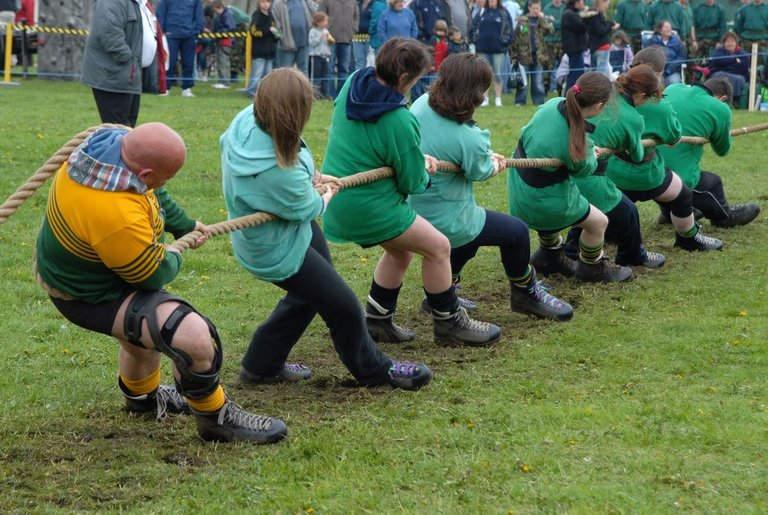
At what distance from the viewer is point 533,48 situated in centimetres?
2188

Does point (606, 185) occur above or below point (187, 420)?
above

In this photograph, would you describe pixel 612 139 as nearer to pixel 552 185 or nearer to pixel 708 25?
pixel 552 185

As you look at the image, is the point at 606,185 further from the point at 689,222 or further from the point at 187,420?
the point at 187,420

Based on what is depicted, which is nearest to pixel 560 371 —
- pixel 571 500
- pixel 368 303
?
pixel 368 303

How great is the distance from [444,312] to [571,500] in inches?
96.2

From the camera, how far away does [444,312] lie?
6.67 m

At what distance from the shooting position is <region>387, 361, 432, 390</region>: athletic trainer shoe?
19.1 ft

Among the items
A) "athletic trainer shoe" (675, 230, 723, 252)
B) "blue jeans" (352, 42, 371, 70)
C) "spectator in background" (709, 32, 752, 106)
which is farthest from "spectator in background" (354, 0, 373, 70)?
"athletic trainer shoe" (675, 230, 723, 252)

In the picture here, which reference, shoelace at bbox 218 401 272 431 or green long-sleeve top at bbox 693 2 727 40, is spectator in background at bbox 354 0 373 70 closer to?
green long-sleeve top at bbox 693 2 727 40

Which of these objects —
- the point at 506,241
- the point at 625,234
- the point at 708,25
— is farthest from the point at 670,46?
the point at 506,241

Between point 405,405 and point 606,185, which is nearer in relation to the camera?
point 405,405

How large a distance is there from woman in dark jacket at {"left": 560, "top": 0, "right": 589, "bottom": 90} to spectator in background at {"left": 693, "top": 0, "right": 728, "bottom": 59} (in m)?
4.50

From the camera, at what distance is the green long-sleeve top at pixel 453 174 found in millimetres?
6484

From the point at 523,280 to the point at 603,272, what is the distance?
1352mm
